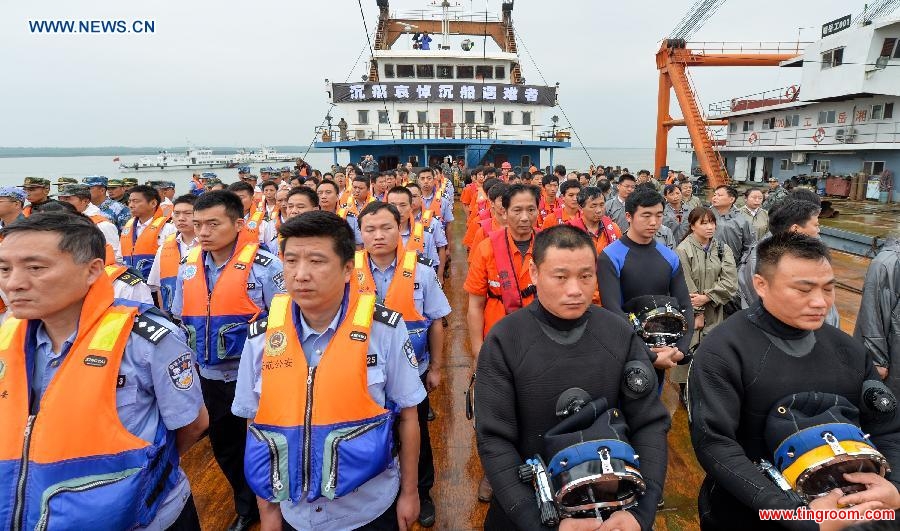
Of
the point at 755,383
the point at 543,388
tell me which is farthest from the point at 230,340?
the point at 755,383

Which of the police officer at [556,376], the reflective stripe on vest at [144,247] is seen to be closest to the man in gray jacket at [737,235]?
the police officer at [556,376]

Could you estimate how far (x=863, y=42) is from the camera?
16453 mm

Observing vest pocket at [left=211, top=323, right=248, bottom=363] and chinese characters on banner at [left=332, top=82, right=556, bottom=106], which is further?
chinese characters on banner at [left=332, top=82, right=556, bottom=106]

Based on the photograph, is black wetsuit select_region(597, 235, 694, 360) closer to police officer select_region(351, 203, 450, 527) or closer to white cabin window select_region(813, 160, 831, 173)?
police officer select_region(351, 203, 450, 527)

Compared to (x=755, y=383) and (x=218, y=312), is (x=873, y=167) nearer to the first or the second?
(x=755, y=383)

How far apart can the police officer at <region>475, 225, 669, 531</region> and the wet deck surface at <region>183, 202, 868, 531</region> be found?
4.03ft

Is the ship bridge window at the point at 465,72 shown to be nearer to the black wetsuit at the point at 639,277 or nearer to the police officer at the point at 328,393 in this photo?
the black wetsuit at the point at 639,277

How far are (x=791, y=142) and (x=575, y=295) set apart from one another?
25.3 m

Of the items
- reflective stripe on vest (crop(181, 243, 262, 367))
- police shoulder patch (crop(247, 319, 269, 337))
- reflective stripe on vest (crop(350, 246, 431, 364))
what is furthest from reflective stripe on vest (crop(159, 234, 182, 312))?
police shoulder patch (crop(247, 319, 269, 337))

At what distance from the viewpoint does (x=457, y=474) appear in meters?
3.15

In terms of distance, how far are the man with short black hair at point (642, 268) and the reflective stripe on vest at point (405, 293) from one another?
48.1 inches

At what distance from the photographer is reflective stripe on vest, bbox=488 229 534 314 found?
3.01m

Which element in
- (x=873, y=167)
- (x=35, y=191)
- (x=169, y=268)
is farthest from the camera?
(x=873, y=167)

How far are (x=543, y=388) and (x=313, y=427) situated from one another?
873mm
